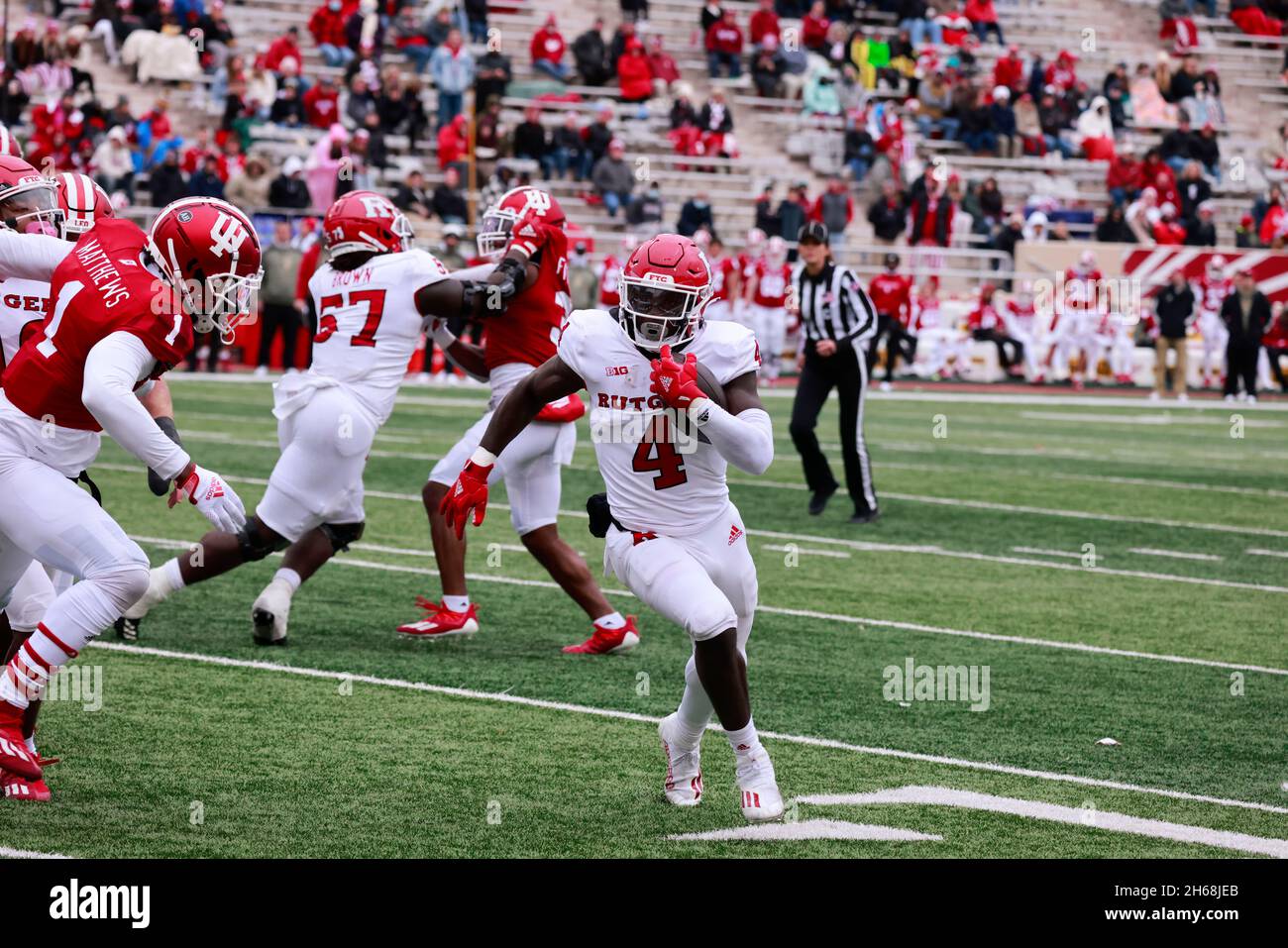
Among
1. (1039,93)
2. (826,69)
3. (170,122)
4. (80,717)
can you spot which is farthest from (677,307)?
(1039,93)

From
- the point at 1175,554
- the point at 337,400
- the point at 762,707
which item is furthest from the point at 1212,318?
the point at 762,707

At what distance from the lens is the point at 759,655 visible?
25.6ft

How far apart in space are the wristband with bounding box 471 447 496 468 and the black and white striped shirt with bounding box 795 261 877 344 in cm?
708

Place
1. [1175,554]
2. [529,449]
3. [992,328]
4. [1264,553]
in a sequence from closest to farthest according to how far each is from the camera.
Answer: [529,449] < [1175,554] < [1264,553] < [992,328]

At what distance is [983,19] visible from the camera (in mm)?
34469

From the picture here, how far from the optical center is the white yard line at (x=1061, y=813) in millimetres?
5098

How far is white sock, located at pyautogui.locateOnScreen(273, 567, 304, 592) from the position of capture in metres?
7.62

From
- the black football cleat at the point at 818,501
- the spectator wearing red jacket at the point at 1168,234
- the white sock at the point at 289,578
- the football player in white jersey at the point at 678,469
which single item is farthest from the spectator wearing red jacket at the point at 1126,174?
the football player in white jersey at the point at 678,469

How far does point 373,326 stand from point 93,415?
2635 mm

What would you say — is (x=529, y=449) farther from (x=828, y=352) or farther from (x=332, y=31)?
(x=332, y=31)

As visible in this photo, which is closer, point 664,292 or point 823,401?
point 664,292

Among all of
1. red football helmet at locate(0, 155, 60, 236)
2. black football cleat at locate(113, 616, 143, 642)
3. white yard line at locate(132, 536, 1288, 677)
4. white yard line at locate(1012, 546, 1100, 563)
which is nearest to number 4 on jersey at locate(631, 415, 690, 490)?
red football helmet at locate(0, 155, 60, 236)
